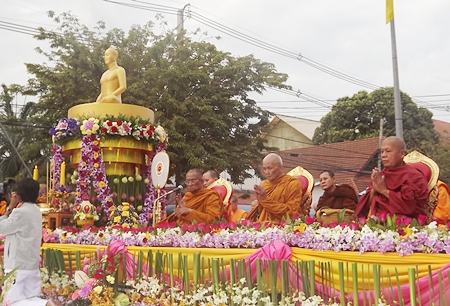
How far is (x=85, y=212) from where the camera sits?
7551mm

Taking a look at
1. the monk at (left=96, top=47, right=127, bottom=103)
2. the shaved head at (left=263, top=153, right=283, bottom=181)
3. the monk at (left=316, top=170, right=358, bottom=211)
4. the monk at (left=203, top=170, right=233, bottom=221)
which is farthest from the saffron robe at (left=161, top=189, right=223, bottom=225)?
the monk at (left=96, top=47, right=127, bottom=103)

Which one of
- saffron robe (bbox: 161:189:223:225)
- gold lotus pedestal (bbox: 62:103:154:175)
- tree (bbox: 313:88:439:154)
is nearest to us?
saffron robe (bbox: 161:189:223:225)

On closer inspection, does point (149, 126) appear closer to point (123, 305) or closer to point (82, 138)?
point (82, 138)

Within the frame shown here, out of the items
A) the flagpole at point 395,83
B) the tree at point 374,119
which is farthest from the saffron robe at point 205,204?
the tree at point 374,119

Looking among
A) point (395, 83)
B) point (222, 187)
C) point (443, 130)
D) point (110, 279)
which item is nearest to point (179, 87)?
point (395, 83)

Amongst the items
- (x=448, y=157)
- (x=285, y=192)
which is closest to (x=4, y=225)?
(x=285, y=192)

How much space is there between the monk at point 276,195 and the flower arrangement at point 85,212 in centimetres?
235

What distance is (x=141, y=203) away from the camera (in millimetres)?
8398

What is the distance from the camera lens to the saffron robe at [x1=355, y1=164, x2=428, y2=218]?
484cm

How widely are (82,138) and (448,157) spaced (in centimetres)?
1827

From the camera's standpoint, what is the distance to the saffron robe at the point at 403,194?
15.9ft

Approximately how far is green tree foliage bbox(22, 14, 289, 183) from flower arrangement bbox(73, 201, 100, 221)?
7874 mm

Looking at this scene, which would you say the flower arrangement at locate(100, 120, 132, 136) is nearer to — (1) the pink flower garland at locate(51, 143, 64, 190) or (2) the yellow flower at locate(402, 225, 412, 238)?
(1) the pink flower garland at locate(51, 143, 64, 190)

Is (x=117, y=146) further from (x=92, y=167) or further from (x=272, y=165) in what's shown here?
(x=272, y=165)
